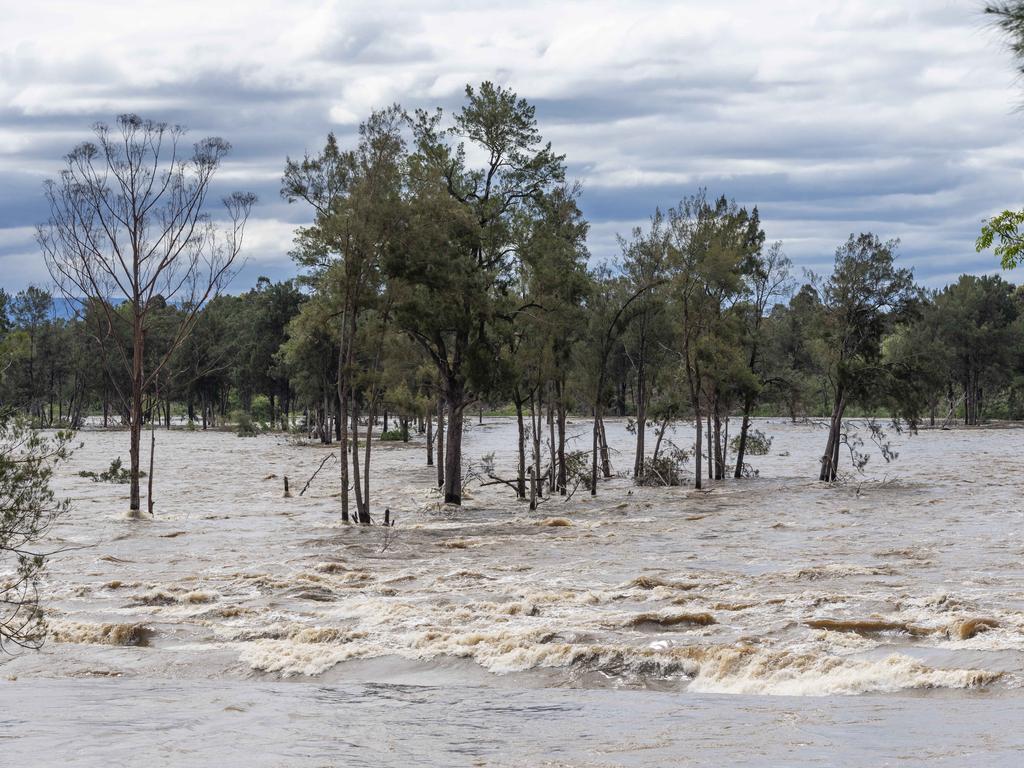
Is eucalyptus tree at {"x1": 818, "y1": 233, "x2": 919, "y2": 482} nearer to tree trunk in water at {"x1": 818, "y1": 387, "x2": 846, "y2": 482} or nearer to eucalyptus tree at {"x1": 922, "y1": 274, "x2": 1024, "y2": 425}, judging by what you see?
tree trunk in water at {"x1": 818, "y1": 387, "x2": 846, "y2": 482}

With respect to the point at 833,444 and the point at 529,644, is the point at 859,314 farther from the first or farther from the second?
the point at 529,644

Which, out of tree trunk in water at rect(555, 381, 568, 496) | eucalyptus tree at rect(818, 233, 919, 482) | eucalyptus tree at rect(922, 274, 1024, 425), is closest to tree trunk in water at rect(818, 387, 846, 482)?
eucalyptus tree at rect(818, 233, 919, 482)

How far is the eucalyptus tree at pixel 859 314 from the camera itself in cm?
4741

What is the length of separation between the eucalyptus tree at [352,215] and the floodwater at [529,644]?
678cm

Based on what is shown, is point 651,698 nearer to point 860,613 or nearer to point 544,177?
point 860,613

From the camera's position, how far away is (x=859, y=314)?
158ft

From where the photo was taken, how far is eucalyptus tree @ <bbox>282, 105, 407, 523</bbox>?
3162cm

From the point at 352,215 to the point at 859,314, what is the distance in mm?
26112

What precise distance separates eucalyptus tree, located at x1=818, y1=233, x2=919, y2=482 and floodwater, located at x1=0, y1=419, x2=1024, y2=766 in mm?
12898

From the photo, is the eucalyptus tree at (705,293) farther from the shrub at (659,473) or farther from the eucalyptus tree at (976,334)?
the eucalyptus tree at (976,334)

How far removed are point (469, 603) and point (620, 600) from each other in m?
2.76

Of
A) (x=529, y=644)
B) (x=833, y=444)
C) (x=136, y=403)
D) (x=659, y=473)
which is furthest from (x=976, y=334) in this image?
(x=529, y=644)

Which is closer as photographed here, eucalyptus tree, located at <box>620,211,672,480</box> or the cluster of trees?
the cluster of trees

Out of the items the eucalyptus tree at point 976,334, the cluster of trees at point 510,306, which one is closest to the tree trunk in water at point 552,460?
the cluster of trees at point 510,306
